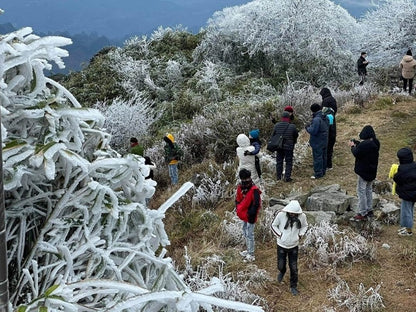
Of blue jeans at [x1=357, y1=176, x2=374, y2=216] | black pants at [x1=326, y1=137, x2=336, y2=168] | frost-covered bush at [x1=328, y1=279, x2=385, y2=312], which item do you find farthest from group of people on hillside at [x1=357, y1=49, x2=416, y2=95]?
frost-covered bush at [x1=328, y1=279, x2=385, y2=312]

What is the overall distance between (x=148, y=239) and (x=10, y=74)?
0.97 m


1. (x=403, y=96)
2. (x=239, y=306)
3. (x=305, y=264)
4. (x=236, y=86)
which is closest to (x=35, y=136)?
(x=239, y=306)

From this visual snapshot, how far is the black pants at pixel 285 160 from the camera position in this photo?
32.3 feet

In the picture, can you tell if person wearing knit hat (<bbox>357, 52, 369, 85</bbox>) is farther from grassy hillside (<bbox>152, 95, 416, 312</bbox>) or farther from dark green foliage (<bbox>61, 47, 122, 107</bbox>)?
dark green foliage (<bbox>61, 47, 122, 107</bbox>)

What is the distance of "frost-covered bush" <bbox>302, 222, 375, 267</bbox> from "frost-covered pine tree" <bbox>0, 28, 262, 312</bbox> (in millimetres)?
4967

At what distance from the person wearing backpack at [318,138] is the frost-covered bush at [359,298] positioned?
11.4 ft

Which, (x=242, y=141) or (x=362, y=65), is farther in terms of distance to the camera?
(x=362, y=65)

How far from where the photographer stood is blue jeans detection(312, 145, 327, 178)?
9922 mm

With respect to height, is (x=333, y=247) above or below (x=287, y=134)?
below

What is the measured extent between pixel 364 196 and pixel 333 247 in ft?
3.63

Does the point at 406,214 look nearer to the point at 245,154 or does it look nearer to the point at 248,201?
the point at 248,201

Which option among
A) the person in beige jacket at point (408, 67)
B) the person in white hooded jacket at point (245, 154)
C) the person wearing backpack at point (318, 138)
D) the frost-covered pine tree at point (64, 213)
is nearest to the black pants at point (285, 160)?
the person wearing backpack at point (318, 138)

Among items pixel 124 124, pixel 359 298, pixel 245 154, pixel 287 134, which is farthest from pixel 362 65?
pixel 359 298

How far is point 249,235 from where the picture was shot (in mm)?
7344
